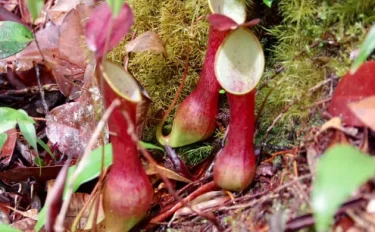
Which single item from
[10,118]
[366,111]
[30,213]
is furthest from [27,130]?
[366,111]

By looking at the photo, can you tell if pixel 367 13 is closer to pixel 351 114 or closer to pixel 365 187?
pixel 351 114

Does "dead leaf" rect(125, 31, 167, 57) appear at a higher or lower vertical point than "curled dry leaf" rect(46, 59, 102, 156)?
higher

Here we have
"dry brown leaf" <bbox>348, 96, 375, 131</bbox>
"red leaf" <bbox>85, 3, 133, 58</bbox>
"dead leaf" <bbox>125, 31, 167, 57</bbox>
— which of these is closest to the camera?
"dry brown leaf" <bbox>348, 96, 375, 131</bbox>

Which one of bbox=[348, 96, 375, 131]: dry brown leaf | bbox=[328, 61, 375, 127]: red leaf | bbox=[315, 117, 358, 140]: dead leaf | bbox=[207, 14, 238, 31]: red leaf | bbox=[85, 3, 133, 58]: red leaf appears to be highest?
bbox=[85, 3, 133, 58]: red leaf

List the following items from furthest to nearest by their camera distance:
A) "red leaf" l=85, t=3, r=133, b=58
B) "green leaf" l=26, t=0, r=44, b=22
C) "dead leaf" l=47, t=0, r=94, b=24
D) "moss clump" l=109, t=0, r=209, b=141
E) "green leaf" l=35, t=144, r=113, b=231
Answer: "dead leaf" l=47, t=0, r=94, b=24 → "moss clump" l=109, t=0, r=209, b=141 → "green leaf" l=26, t=0, r=44, b=22 → "green leaf" l=35, t=144, r=113, b=231 → "red leaf" l=85, t=3, r=133, b=58

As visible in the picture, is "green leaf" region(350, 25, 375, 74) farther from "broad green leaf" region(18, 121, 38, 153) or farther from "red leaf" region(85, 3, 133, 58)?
"broad green leaf" region(18, 121, 38, 153)

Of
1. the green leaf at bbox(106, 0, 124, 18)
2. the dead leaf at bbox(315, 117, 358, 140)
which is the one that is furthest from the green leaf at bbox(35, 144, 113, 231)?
the dead leaf at bbox(315, 117, 358, 140)

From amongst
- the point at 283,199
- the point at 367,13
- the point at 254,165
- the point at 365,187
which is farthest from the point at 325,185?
the point at 367,13
